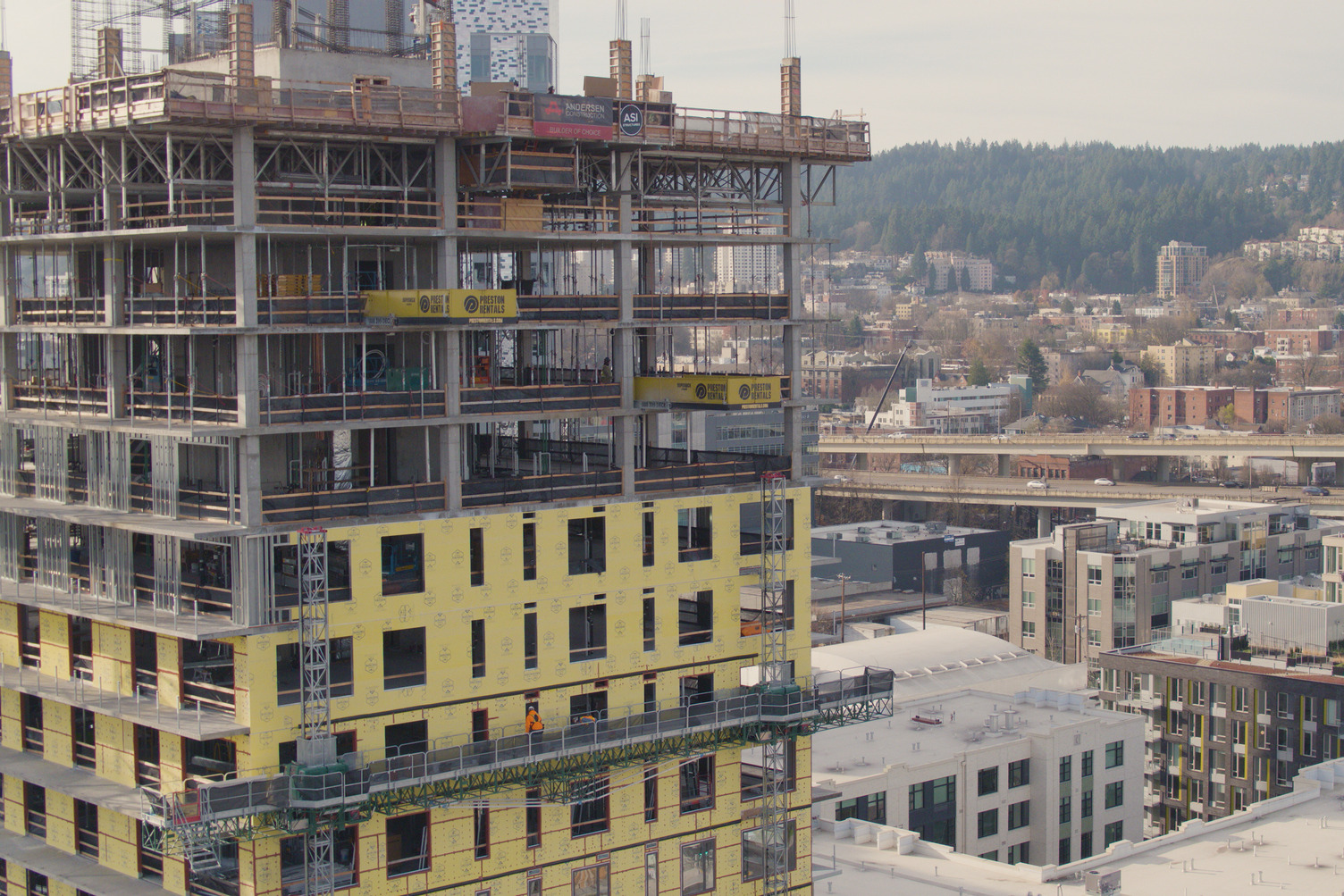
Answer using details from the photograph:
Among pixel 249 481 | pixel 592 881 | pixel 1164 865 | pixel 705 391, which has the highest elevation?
pixel 705 391

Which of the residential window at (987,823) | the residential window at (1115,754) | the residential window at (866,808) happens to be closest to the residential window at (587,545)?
the residential window at (866,808)

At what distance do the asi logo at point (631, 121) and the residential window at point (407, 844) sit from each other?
23.7 m

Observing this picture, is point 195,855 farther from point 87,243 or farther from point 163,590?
point 87,243

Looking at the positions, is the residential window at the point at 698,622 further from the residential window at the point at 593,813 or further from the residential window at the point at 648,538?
the residential window at the point at 593,813

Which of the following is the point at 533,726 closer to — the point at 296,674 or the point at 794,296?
the point at 296,674

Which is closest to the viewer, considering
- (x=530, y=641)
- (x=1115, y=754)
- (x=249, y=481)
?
(x=249, y=481)

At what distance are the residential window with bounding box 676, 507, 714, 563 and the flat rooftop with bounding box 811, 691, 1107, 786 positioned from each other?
28.7 m

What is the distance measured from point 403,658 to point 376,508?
207 inches

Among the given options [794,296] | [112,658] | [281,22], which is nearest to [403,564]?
[112,658]

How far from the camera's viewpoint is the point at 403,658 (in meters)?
54.7

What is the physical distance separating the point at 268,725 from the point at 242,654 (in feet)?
7.29

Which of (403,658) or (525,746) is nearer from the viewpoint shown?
(525,746)

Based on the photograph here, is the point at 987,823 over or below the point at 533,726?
below

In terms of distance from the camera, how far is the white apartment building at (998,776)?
294 feet
